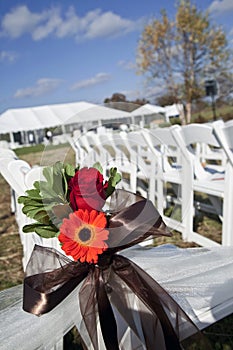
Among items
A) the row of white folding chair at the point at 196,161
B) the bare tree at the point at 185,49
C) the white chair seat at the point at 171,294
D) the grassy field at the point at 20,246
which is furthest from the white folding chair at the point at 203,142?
the bare tree at the point at 185,49

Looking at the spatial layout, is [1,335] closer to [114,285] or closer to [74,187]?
[114,285]

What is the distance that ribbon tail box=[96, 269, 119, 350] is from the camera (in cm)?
69

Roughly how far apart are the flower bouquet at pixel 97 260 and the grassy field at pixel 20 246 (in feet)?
0.21

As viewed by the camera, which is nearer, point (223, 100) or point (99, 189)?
A: point (99, 189)

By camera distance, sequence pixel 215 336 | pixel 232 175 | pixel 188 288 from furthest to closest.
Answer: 1. pixel 232 175
2. pixel 215 336
3. pixel 188 288

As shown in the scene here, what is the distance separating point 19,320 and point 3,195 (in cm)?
646

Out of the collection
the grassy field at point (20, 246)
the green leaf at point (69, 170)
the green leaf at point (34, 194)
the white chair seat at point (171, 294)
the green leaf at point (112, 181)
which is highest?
the green leaf at point (69, 170)

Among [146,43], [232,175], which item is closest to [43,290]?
[232,175]

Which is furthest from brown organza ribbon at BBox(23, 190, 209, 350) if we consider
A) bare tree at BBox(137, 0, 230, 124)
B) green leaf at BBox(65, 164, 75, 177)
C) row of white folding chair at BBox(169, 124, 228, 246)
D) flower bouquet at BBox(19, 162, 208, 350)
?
bare tree at BBox(137, 0, 230, 124)

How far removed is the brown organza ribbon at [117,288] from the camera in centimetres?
68

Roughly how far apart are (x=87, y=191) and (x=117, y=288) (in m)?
0.24

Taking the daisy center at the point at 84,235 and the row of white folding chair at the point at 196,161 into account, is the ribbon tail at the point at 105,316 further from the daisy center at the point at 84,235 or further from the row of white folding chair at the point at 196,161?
the row of white folding chair at the point at 196,161

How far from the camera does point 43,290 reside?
685 mm

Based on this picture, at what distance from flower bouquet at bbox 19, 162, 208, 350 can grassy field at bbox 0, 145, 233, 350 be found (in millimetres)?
65
